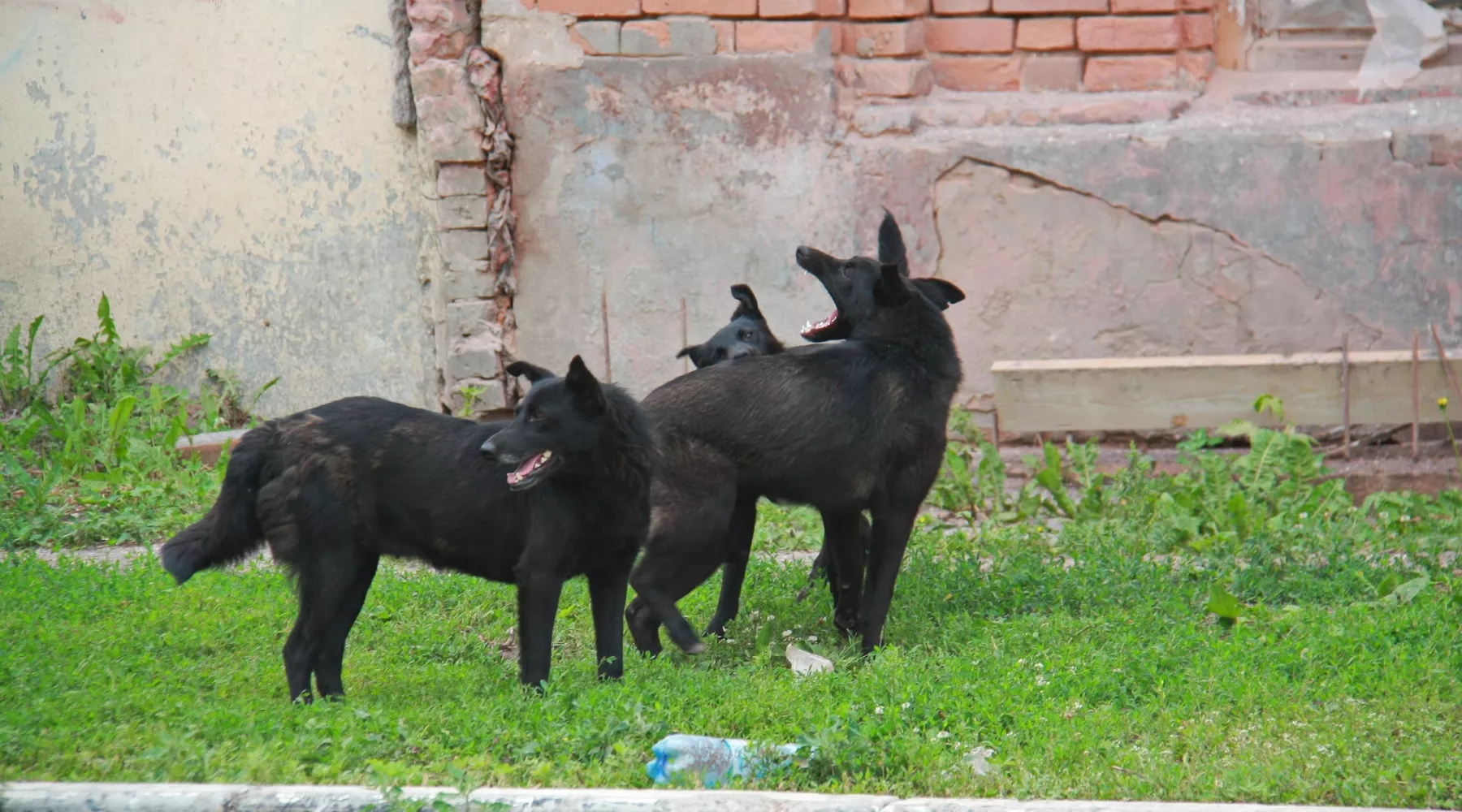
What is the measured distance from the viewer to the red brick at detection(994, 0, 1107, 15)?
9367mm

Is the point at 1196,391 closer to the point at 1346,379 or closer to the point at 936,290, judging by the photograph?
the point at 1346,379

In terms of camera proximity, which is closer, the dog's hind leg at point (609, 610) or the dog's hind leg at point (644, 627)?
the dog's hind leg at point (609, 610)

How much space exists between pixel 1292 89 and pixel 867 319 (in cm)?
445

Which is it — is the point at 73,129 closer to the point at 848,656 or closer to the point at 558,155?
the point at 558,155

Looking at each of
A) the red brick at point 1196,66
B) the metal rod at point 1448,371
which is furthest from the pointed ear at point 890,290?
the red brick at point 1196,66

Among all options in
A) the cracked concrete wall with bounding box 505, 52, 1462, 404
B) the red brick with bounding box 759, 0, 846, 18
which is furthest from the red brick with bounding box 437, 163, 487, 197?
the red brick with bounding box 759, 0, 846, 18

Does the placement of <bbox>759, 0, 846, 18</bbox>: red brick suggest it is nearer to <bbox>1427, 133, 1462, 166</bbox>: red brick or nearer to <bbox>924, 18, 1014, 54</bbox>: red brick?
<bbox>924, 18, 1014, 54</bbox>: red brick

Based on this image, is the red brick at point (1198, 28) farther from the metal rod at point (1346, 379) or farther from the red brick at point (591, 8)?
the red brick at point (591, 8)

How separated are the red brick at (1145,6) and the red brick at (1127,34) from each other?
0.18 ft

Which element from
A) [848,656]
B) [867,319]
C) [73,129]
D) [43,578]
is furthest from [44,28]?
[848,656]

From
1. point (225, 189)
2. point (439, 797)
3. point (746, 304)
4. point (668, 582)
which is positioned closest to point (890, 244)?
point (746, 304)

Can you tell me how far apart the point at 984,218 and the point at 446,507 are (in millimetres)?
5044

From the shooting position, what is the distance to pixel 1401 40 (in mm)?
9289

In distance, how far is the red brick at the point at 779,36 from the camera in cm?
933
